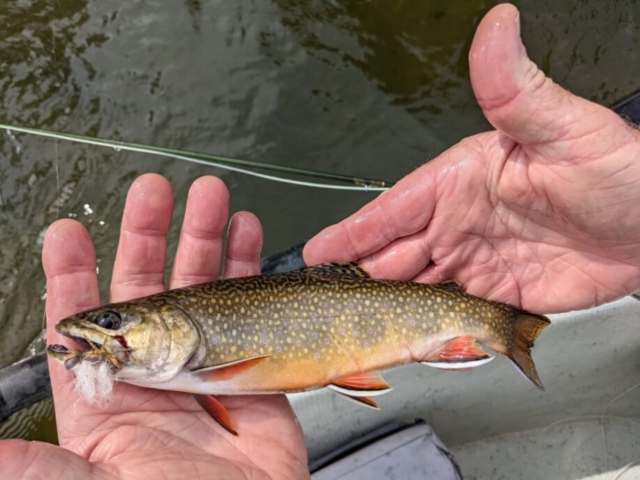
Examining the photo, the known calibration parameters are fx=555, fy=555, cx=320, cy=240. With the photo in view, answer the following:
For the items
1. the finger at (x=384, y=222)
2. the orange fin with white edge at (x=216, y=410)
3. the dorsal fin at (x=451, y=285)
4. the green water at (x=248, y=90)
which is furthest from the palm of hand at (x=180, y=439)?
the green water at (x=248, y=90)

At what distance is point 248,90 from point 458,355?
14.8 feet

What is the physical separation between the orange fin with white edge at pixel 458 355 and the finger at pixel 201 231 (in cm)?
151

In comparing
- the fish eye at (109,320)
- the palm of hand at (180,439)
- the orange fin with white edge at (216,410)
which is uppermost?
the fish eye at (109,320)

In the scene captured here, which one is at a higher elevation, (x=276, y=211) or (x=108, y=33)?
(x=108, y=33)

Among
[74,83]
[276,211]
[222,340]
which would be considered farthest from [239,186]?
[222,340]

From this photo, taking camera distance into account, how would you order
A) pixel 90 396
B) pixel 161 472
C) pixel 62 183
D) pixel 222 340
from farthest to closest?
pixel 62 183 → pixel 222 340 → pixel 90 396 → pixel 161 472

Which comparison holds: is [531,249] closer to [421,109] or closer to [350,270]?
[350,270]

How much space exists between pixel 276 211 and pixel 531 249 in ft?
10.4

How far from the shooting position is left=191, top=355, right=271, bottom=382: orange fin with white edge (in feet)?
9.59

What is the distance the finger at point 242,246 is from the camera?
3.67 meters

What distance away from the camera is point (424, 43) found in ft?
22.6

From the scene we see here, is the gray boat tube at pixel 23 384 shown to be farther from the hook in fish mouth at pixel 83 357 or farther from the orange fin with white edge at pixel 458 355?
the orange fin with white edge at pixel 458 355

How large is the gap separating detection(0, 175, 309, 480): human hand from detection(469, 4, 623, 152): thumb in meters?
1.71

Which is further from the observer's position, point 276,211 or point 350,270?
point 276,211
